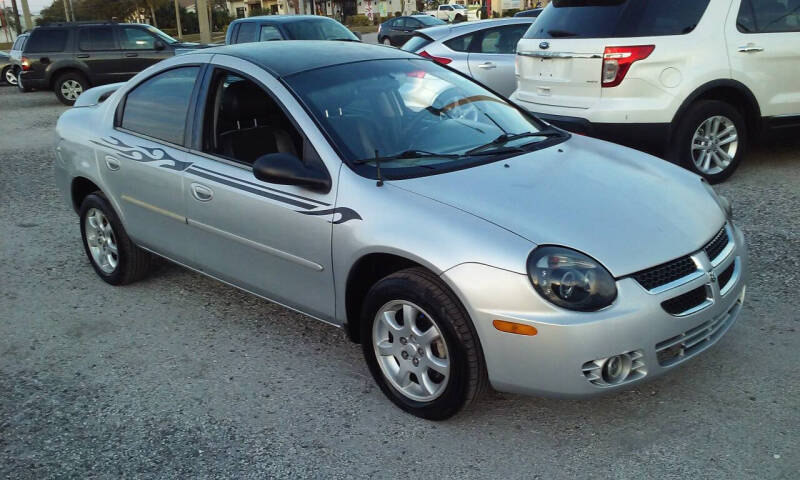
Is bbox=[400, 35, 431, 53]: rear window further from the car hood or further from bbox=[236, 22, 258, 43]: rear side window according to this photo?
the car hood

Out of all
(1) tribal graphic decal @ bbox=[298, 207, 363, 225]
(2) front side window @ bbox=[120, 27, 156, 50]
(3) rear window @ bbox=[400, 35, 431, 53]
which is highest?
(3) rear window @ bbox=[400, 35, 431, 53]

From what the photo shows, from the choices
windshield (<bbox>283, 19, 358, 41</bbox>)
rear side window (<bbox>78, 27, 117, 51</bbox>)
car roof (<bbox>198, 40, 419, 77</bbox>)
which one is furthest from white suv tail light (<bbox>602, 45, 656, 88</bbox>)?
rear side window (<bbox>78, 27, 117, 51</bbox>)

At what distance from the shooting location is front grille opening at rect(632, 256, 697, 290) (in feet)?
9.74

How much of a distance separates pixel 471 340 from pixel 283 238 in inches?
45.0

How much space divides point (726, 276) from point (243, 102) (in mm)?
2613

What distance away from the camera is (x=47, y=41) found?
1689 centimetres

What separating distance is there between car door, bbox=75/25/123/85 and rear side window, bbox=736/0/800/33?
45.4ft

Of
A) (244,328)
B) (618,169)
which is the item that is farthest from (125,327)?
(618,169)

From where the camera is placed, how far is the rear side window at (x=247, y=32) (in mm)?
12578

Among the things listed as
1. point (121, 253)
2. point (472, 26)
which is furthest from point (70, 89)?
point (121, 253)

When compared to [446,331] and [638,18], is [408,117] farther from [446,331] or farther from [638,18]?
[638,18]

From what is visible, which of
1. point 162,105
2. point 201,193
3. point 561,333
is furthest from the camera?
point 162,105

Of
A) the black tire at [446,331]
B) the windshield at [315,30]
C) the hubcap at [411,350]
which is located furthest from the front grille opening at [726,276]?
the windshield at [315,30]

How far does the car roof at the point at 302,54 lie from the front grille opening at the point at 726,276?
2.14 metres
